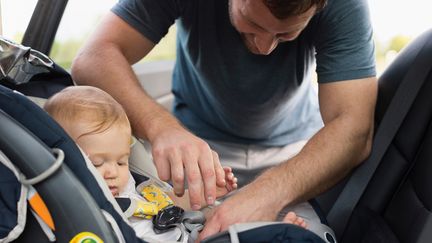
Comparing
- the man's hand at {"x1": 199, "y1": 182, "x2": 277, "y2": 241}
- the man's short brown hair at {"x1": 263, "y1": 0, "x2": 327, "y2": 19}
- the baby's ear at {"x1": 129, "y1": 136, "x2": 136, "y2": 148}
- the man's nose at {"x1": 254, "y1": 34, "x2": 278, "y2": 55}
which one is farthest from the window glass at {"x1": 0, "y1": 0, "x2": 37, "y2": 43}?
the man's hand at {"x1": 199, "y1": 182, "x2": 277, "y2": 241}

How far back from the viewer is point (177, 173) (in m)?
1.31

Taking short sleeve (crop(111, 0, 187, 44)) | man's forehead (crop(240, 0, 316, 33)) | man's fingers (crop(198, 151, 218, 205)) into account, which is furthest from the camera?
short sleeve (crop(111, 0, 187, 44))

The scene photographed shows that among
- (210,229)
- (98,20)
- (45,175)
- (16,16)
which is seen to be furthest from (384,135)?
(98,20)

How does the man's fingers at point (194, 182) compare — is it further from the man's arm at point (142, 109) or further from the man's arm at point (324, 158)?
the man's arm at point (324, 158)

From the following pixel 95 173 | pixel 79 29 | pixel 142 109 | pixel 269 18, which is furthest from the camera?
pixel 79 29

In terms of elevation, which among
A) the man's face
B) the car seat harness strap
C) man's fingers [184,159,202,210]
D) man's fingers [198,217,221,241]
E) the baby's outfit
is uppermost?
the man's face

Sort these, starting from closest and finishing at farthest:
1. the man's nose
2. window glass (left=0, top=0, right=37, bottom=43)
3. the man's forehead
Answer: the man's forehead, the man's nose, window glass (left=0, top=0, right=37, bottom=43)

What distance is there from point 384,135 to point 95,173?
3.10 feet

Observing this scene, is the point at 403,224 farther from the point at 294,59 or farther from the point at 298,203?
the point at 294,59

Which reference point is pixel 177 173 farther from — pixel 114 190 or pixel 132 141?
pixel 132 141

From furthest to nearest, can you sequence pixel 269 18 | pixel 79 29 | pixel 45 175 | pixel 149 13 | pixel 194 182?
pixel 79 29
pixel 149 13
pixel 269 18
pixel 194 182
pixel 45 175

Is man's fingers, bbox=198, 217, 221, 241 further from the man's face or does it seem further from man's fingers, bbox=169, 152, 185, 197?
the man's face

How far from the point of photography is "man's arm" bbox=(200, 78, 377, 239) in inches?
58.2

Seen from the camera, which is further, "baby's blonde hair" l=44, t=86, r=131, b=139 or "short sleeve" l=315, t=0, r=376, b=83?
"short sleeve" l=315, t=0, r=376, b=83
